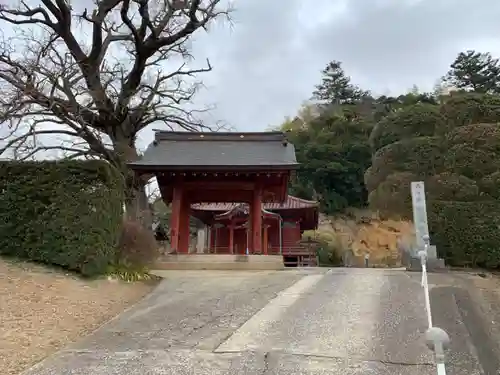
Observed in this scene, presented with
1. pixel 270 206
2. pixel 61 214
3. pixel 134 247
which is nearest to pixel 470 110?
pixel 270 206

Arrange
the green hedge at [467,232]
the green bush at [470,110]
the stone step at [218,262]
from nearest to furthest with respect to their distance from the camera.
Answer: the green hedge at [467,232]
the stone step at [218,262]
the green bush at [470,110]

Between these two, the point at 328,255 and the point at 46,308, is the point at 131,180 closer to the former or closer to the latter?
the point at 46,308

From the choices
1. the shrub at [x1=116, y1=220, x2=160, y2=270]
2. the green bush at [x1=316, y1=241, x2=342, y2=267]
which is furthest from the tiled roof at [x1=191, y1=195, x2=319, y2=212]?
the shrub at [x1=116, y1=220, x2=160, y2=270]

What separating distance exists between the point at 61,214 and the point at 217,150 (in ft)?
26.0

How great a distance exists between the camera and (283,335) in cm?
565

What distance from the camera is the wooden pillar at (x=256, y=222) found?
46.9 feet

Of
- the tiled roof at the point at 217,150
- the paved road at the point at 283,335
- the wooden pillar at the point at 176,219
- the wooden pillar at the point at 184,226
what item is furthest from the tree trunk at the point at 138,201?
the paved road at the point at 283,335

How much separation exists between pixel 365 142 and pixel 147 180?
28368mm

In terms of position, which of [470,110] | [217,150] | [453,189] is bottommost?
[453,189]

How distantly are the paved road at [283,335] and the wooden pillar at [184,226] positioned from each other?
635cm

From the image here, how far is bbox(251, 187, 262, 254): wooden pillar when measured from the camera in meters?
14.3

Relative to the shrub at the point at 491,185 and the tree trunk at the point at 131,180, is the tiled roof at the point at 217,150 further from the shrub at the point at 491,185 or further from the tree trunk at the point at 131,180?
the shrub at the point at 491,185

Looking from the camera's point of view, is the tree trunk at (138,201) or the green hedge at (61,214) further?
the tree trunk at (138,201)

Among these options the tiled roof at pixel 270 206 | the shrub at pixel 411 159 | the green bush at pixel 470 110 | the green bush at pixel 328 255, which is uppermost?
the green bush at pixel 470 110
